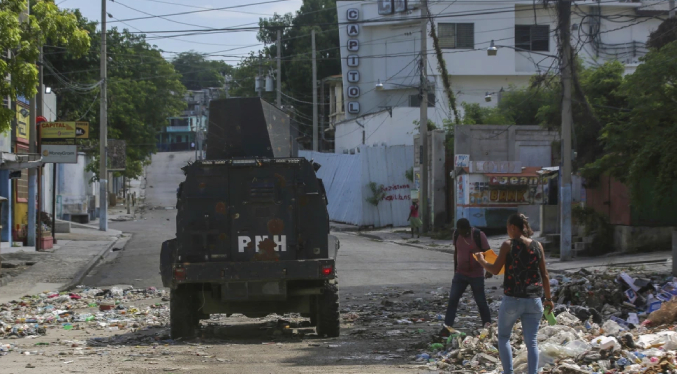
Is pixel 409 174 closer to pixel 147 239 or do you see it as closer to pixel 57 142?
pixel 147 239

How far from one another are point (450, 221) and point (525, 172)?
4168 millimetres

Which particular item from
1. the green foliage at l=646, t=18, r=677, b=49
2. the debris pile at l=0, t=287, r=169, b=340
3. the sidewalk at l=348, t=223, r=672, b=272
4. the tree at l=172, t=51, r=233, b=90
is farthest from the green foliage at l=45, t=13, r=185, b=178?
the tree at l=172, t=51, r=233, b=90

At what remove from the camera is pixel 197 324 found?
10.8 metres

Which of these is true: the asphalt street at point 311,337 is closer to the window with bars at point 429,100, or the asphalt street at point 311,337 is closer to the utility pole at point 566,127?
the utility pole at point 566,127

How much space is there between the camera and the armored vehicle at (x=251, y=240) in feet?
32.2

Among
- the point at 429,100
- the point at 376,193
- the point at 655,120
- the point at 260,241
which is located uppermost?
the point at 429,100

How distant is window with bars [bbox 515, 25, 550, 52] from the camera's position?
50.0 m

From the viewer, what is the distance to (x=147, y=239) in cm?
3144

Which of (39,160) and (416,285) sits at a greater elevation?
(39,160)

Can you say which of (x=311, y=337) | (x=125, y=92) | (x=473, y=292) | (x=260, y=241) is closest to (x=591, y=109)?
(x=473, y=292)

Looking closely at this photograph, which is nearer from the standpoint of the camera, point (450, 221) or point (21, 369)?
point (21, 369)

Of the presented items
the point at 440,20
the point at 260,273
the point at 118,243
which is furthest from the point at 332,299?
the point at 440,20

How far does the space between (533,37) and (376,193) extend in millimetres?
18598

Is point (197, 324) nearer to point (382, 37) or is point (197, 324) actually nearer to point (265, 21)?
point (382, 37)
